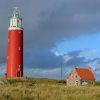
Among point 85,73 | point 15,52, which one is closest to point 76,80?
point 85,73

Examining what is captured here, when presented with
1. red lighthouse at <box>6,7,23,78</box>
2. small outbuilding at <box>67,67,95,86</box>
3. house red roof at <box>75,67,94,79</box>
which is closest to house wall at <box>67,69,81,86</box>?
small outbuilding at <box>67,67,95,86</box>

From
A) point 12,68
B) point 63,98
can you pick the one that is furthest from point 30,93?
point 12,68

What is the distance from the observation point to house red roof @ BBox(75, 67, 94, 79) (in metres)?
66.2

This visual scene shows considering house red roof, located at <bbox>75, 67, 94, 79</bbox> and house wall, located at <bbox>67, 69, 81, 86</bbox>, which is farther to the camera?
house red roof, located at <bbox>75, 67, 94, 79</bbox>

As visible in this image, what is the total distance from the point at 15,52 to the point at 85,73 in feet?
56.7

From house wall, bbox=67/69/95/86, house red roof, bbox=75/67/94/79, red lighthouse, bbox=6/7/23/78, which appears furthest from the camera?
house red roof, bbox=75/67/94/79

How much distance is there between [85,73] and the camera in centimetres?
6681

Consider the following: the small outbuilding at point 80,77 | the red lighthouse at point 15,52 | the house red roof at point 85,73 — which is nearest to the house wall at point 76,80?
the small outbuilding at point 80,77

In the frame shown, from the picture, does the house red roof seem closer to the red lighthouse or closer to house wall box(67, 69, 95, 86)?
house wall box(67, 69, 95, 86)

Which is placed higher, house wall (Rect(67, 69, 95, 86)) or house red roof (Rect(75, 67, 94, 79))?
house red roof (Rect(75, 67, 94, 79))

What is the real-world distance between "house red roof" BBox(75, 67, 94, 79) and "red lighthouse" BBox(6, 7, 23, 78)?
15.3 metres

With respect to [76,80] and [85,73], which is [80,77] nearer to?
[76,80]

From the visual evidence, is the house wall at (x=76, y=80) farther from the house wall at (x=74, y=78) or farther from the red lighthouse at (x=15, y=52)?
the red lighthouse at (x=15, y=52)

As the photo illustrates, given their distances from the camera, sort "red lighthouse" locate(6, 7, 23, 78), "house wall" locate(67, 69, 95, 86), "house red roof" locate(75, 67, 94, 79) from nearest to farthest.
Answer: "red lighthouse" locate(6, 7, 23, 78) → "house wall" locate(67, 69, 95, 86) → "house red roof" locate(75, 67, 94, 79)
